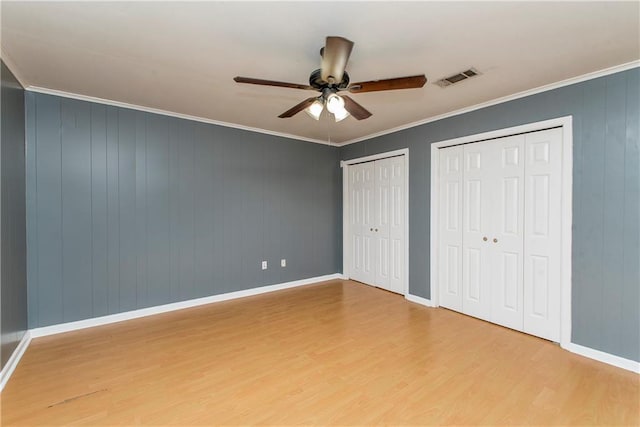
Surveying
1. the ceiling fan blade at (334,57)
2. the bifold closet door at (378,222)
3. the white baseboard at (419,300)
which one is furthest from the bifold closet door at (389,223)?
the ceiling fan blade at (334,57)

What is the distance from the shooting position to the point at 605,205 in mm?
2488

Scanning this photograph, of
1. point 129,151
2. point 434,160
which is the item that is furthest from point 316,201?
point 129,151

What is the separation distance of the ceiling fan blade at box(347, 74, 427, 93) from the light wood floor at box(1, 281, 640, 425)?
212 centimetres

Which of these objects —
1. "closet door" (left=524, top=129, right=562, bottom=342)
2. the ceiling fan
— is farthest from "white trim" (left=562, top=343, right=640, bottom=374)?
the ceiling fan

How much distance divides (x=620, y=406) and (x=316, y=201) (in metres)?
3.99

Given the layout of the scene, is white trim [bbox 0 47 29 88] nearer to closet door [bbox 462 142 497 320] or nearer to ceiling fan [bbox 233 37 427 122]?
ceiling fan [bbox 233 37 427 122]

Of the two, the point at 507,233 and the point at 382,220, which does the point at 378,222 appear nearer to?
the point at 382,220

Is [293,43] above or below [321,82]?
above

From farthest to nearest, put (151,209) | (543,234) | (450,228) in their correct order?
1. (450,228)
2. (151,209)
3. (543,234)

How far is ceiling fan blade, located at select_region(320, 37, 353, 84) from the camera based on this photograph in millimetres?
1586

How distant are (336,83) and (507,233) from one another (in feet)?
8.12

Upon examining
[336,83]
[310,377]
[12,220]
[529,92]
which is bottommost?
[310,377]

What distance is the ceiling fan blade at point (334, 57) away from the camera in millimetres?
1586

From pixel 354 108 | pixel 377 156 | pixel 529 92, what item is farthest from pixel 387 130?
pixel 354 108
